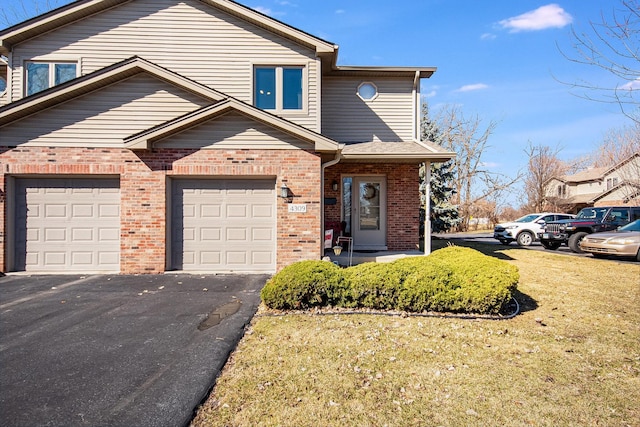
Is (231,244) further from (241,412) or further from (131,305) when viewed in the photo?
(241,412)

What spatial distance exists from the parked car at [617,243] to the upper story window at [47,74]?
1816 centimetres

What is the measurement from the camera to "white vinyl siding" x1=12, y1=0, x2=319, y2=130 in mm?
10109

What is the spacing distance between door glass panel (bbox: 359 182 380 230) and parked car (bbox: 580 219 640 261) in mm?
7938

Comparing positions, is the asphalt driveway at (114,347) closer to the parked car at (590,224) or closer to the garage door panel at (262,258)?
the garage door panel at (262,258)

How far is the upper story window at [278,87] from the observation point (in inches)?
404

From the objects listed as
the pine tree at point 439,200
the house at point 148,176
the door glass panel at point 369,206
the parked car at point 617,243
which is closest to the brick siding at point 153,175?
the house at point 148,176

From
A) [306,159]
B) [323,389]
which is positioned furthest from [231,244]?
[323,389]

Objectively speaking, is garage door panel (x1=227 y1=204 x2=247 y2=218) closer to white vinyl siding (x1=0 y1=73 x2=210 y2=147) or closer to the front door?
white vinyl siding (x1=0 y1=73 x2=210 y2=147)

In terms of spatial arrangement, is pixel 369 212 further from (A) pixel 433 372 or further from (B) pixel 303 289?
(A) pixel 433 372

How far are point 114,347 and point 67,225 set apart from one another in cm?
597

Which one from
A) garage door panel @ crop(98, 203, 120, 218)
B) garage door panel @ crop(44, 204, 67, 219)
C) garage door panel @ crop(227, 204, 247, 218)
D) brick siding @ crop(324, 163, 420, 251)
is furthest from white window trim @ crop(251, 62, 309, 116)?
garage door panel @ crop(44, 204, 67, 219)

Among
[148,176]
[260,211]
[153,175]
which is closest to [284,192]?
[260,211]

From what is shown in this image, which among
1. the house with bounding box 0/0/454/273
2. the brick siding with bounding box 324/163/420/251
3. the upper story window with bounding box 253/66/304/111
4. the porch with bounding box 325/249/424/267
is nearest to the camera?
the house with bounding box 0/0/454/273

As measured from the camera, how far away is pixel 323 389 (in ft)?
11.2
